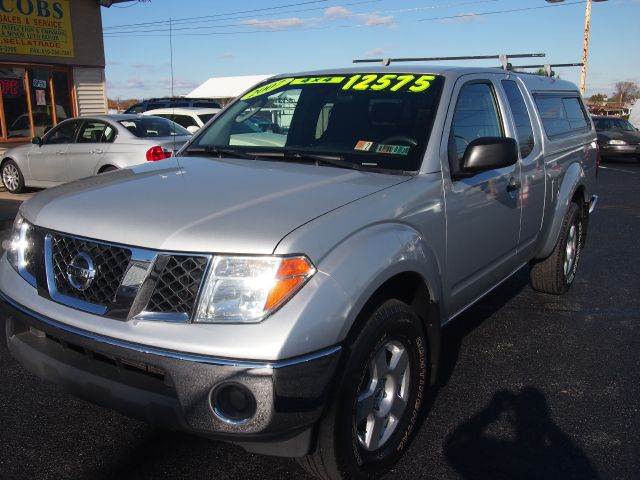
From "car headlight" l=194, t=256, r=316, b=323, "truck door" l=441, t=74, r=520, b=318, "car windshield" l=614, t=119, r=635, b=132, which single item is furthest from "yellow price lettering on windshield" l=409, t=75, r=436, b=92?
"car windshield" l=614, t=119, r=635, b=132

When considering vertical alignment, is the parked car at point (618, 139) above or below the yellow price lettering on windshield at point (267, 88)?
below

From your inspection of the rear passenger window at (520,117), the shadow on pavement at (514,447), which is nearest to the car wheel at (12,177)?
the rear passenger window at (520,117)

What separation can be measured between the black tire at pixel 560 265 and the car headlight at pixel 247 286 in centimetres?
340

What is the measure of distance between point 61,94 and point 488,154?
14468 millimetres

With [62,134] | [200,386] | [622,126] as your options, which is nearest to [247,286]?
[200,386]

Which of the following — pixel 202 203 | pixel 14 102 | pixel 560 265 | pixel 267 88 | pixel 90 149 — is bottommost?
pixel 560 265

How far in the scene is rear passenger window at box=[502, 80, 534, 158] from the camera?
4098 millimetres

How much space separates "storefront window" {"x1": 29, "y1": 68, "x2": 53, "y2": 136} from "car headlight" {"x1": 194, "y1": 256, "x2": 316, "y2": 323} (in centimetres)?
1429

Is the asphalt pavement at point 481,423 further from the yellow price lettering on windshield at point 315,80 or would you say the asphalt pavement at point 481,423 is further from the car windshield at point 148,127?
the car windshield at point 148,127

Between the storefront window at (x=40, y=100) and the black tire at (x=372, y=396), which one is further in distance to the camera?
the storefront window at (x=40, y=100)

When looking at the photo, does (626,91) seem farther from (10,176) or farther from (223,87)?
(10,176)

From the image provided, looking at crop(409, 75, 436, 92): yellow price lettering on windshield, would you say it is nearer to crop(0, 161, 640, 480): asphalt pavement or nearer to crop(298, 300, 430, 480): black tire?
crop(298, 300, 430, 480): black tire

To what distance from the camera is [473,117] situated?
361cm

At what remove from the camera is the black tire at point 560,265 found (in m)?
5.02
